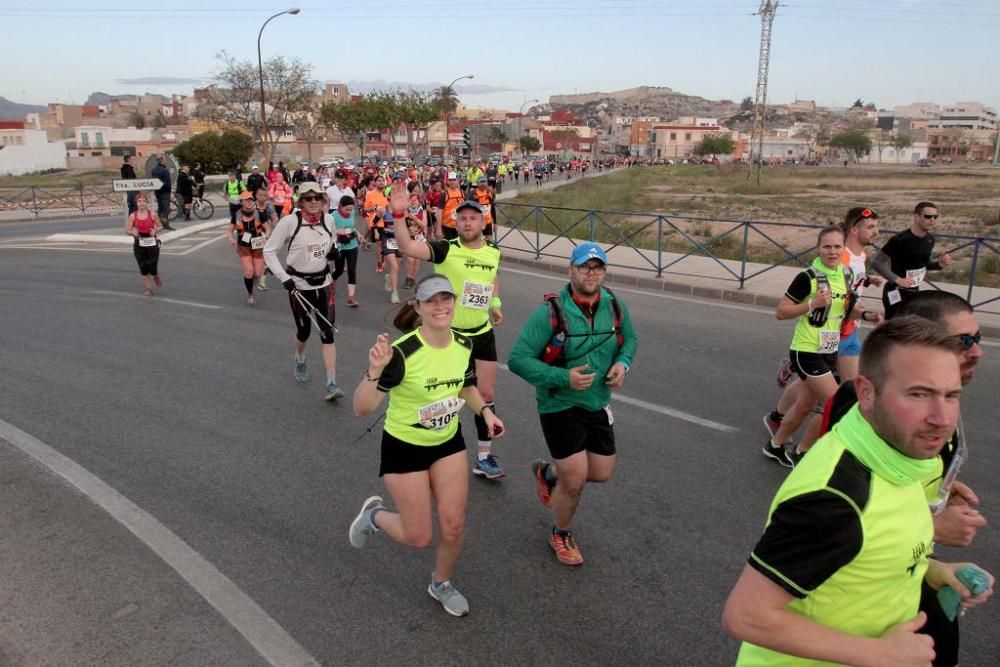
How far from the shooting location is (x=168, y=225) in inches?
854

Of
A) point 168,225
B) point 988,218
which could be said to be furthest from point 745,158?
point 168,225

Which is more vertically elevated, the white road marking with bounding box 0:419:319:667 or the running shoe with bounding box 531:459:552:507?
the running shoe with bounding box 531:459:552:507

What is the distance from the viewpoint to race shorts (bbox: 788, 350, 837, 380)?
5230 millimetres

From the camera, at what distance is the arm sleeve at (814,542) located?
5.54ft

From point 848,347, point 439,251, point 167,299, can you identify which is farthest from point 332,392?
point 167,299

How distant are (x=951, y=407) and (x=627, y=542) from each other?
300 centimetres

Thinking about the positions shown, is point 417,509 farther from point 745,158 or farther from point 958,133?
point 958,133

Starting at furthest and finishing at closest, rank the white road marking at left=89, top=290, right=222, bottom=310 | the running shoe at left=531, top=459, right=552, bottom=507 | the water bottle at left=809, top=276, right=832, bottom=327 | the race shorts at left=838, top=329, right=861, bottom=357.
Answer: the white road marking at left=89, top=290, right=222, bottom=310 < the race shorts at left=838, top=329, right=861, bottom=357 < the water bottle at left=809, top=276, right=832, bottom=327 < the running shoe at left=531, top=459, right=552, bottom=507

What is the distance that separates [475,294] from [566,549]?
6.55ft

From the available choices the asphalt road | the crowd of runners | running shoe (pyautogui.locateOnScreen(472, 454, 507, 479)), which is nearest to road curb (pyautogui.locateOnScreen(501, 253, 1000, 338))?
the asphalt road

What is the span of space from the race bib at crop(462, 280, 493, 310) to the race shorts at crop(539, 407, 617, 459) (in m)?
1.52

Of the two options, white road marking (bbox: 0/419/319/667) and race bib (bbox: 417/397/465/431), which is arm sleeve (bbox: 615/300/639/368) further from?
white road marking (bbox: 0/419/319/667)

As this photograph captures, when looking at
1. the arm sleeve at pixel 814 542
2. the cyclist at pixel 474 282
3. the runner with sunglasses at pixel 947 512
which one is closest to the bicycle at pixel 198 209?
the cyclist at pixel 474 282

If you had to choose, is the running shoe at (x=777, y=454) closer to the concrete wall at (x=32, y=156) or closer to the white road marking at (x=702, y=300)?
the white road marking at (x=702, y=300)
